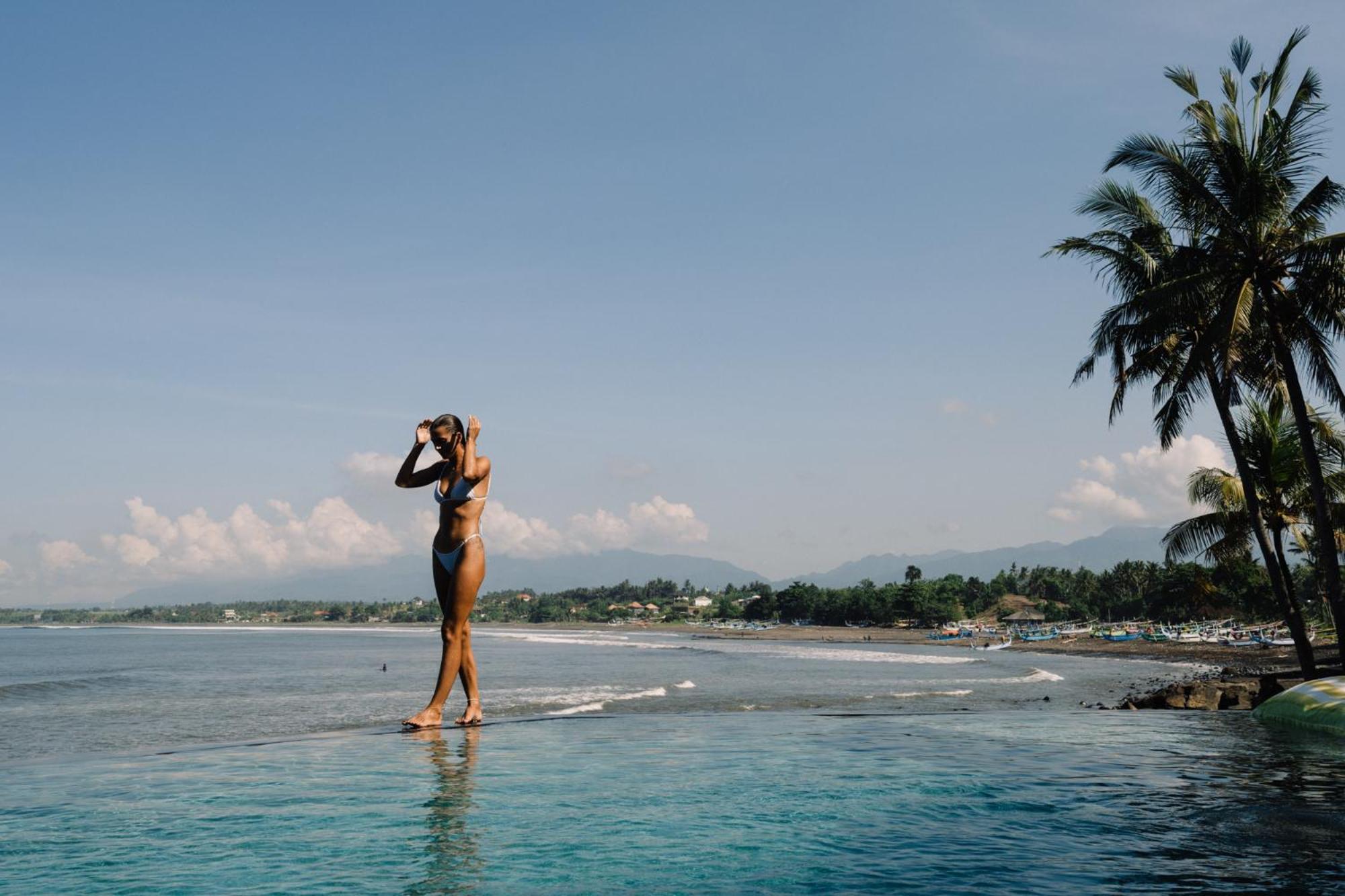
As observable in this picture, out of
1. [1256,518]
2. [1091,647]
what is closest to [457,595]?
[1256,518]

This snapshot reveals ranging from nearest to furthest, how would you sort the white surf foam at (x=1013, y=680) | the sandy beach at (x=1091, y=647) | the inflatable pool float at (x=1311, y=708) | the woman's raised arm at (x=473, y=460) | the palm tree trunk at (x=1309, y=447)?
1. the woman's raised arm at (x=473, y=460)
2. the inflatable pool float at (x=1311, y=708)
3. the palm tree trunk at (x=1309, y=447)
4. the white surf foam at (x=1013, y=680)
5. the sandy beach at (x=1091, y=647)

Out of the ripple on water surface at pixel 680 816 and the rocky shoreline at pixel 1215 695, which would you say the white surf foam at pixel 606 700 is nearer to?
the rocky shoreline at pixel 1215 695

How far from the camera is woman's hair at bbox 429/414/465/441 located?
9.16m

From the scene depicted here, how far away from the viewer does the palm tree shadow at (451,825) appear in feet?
14.7

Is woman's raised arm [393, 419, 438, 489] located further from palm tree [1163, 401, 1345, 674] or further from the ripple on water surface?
palm tree [1163, 401, 1345, 674]

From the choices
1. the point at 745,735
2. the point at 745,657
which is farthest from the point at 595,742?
the point at 745,657

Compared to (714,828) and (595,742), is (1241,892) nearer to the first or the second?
(714,828)

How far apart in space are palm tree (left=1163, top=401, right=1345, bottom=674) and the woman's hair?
1994cm

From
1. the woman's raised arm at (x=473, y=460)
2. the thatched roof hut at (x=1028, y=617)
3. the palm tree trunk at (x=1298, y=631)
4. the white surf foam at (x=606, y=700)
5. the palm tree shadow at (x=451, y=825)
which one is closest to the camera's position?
the palm tree shadow at (x=451, y=825)

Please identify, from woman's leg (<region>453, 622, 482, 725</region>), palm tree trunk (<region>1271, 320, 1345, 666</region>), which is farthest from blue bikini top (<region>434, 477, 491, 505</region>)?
palm tree trunk (<region>1271, 320, 1345, 666</region>)

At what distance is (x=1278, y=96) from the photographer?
17.9 metres

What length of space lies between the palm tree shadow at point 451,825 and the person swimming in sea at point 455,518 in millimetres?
1046

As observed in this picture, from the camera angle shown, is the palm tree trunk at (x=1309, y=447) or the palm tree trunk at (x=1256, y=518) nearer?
the palm tree trunk at (x=1309, y=447)

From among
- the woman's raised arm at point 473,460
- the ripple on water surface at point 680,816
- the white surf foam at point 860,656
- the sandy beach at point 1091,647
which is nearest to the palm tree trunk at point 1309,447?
the ripple on water surface at point 680,816
